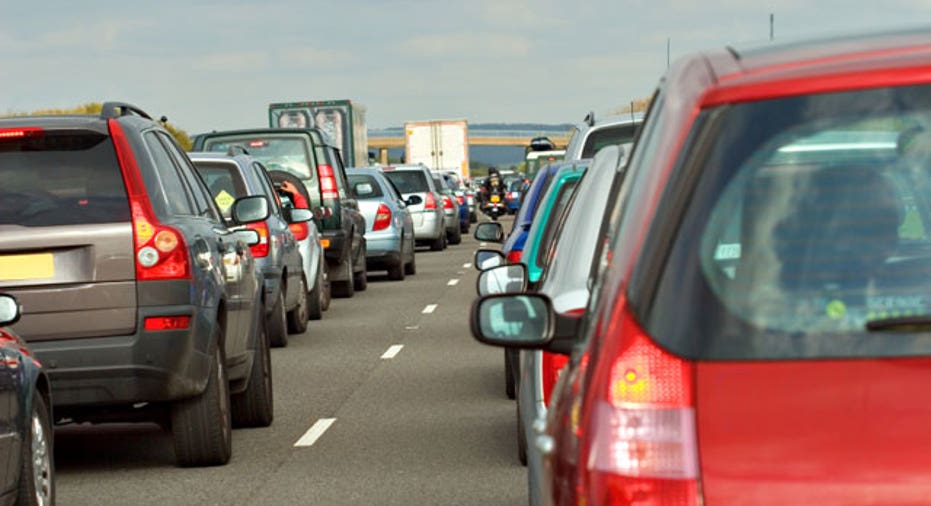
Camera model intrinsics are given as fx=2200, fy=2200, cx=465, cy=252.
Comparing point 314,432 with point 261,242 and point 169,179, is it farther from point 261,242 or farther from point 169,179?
point 261,242

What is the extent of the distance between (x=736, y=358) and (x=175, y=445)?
23.3 ft

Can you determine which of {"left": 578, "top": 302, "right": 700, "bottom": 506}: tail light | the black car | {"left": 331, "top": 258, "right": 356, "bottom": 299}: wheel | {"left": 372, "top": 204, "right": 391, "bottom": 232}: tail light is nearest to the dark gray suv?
{"left": 578, "top": 302, "right": 700, "bottom": 506}: tail light

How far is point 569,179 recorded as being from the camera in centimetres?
1131

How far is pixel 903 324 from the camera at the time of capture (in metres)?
3.52

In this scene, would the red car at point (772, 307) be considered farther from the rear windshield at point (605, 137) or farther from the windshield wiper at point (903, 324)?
the rear windshield at point (605, 137)

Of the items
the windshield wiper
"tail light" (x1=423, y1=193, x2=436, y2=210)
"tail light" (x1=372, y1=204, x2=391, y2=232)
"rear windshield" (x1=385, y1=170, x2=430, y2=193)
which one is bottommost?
"tail light" (x1=423, y1=193, x2=436, y2=210)

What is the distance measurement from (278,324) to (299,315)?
5.85ft

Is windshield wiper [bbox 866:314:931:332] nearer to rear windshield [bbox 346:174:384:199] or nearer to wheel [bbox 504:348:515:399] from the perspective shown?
wheel [bbox 504:348:515:399]

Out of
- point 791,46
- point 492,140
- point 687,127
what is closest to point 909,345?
point 687,127

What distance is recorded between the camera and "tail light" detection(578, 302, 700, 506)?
137 inches

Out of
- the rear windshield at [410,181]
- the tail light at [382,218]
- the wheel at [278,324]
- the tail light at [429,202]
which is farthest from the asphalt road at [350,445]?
the rear windshield at [410,181]

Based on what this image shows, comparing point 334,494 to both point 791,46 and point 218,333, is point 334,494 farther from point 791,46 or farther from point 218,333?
point 791,46

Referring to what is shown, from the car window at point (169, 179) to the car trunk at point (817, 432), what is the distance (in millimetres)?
6951

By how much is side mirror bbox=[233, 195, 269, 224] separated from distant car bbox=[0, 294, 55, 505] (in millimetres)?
3457
